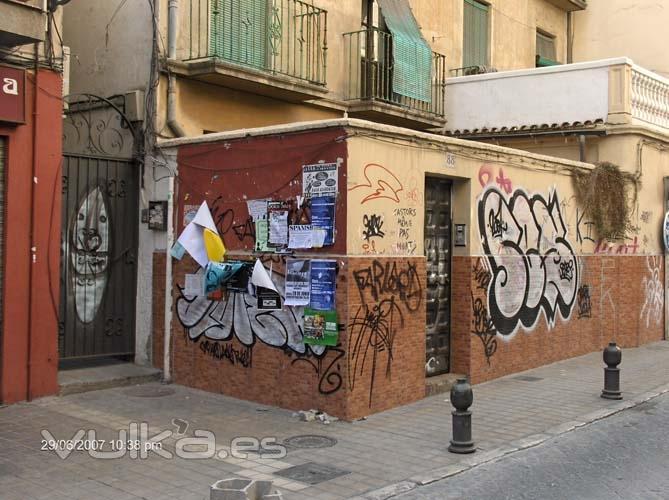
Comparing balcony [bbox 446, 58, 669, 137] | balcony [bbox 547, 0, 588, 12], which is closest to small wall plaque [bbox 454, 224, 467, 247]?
balcony [bbox 446, 58, 669, 137]

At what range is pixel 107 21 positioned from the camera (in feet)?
37.1

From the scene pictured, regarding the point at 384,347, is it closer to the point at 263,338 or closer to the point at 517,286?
the point at 263,338

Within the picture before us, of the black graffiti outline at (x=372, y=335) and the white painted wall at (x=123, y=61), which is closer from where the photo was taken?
the black graffiti outline at (x=372, y=335)

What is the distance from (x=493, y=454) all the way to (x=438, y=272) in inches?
141

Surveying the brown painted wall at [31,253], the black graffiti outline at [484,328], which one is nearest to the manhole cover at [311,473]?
the brown painted wall at [31,253]

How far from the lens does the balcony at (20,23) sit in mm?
7961

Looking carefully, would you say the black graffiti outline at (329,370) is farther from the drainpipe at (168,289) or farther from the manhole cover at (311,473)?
the drainpipe at (168,289)

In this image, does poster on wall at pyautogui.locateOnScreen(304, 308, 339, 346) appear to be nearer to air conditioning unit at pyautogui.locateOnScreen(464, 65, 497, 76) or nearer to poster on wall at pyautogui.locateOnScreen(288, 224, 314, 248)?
poster on wall at pyautogui.locateOnScreen(288, 224, 314, 248)

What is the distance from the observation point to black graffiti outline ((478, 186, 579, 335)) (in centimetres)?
1087

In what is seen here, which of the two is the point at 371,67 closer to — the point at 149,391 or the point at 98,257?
the point at 98,257

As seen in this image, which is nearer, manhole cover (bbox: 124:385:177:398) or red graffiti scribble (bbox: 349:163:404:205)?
red graffiti scribble (bbox: 349:163:404:205)

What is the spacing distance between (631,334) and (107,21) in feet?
35.8

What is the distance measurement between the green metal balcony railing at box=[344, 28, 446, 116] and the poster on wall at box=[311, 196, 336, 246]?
542 cm

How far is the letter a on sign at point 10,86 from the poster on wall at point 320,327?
13.9 feet
